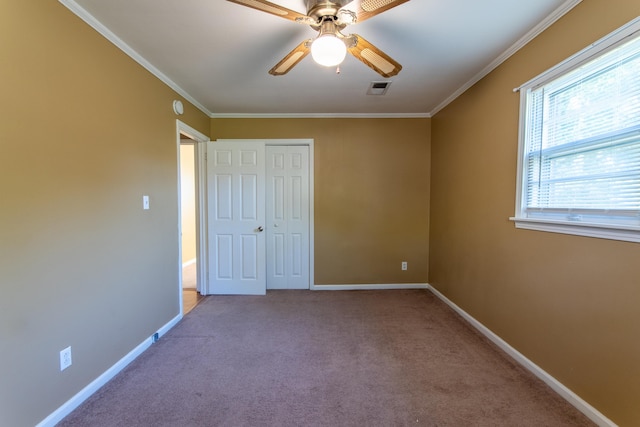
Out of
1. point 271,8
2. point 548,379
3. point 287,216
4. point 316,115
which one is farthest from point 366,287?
point 271,8

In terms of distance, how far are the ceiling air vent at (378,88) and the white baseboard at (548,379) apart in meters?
2.54

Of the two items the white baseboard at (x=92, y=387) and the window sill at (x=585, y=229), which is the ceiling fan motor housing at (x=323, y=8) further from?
the white baseboard at (x=92, y=387)

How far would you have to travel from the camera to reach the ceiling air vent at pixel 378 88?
2.78 metres

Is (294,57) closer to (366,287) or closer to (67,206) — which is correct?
(67,206)

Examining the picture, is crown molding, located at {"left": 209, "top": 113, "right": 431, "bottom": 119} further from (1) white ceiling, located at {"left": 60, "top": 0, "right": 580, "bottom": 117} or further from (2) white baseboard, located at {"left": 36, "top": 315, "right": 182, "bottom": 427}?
(2) white baseboard, located at {"left": 36, "top": 315, "right": 182, "bottom": 427}

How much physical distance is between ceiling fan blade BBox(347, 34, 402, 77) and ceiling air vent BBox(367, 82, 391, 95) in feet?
3.16

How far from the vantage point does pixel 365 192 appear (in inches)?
152

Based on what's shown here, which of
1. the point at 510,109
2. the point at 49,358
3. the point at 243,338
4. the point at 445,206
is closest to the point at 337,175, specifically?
the point at 445,206

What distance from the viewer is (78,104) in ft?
5.60

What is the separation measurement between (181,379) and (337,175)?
2854 mm

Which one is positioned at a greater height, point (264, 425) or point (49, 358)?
point (49, 358)

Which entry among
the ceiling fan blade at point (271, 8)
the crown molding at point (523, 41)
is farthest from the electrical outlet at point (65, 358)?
the crown molding at point (523, 41)

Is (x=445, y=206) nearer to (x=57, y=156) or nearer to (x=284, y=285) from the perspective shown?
(x=284, y=285)

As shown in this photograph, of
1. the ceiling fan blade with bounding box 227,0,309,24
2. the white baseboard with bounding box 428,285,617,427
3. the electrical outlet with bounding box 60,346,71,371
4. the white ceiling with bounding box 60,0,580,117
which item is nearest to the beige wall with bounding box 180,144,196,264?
the white ceiling with bounding box 60,0,580,117
